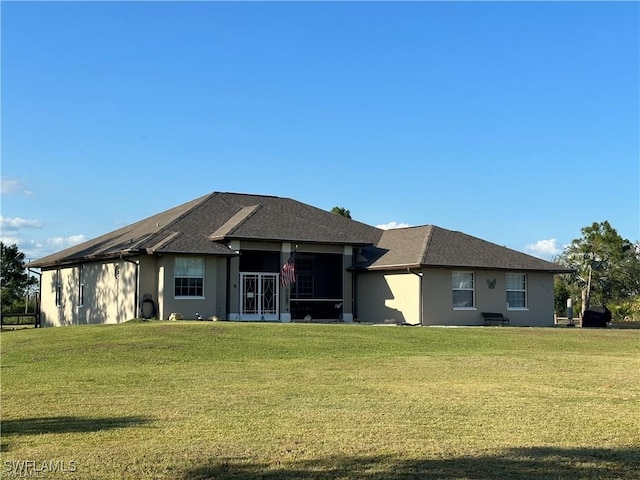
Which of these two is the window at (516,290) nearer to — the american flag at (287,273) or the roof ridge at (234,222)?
the american flag at (287,273)

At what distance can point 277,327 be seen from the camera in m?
25.1

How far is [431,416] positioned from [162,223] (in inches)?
1025

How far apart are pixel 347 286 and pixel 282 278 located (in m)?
3.77

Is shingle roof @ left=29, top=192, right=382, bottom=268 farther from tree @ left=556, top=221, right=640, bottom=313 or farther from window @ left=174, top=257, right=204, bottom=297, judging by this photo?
tree @ left=556, top=221, right=640, bottom=313

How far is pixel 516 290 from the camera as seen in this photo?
114 feet

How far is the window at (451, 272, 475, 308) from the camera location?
3297cm

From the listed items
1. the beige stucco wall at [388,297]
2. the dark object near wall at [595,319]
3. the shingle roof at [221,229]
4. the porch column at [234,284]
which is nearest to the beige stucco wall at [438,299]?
the beige stucco wall at [388,297]

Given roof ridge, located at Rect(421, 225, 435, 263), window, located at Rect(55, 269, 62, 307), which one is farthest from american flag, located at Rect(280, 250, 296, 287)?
window, located at Rect(55, 269, 62, 307)

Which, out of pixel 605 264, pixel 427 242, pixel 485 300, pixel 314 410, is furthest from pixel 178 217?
pixel 605 264

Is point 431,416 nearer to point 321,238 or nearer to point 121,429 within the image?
point 121,429

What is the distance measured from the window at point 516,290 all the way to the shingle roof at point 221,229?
22.8ft

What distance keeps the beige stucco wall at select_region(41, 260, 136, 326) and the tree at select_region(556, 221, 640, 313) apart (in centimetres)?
3097

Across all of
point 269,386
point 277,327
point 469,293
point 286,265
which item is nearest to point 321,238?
point 286,265

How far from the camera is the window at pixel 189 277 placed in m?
30.2
